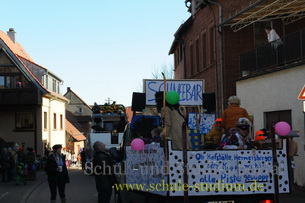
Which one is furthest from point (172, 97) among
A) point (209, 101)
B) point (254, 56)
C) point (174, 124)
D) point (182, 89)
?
point (254, 56)

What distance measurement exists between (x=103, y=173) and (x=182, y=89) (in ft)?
12.5

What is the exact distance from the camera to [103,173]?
10.5 m

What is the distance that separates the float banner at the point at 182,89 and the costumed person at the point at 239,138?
459 centimetres

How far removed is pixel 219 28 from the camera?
24188 mm

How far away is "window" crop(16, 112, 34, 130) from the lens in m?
39.0

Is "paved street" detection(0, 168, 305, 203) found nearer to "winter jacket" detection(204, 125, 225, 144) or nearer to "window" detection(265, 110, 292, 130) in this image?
"window" detection(265, 110, 292, 130)

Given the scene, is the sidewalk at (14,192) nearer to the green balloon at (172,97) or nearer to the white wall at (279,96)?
the white wall at (279,96)

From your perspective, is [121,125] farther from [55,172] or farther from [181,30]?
[55,172]

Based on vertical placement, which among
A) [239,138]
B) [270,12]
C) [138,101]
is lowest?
[239,138]

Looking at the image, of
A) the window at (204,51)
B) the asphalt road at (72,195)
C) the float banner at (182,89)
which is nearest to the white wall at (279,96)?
the float banner at (182,89)

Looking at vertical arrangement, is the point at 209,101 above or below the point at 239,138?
above

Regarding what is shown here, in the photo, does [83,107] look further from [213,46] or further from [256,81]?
[256,81]

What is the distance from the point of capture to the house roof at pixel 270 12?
58.6 ft

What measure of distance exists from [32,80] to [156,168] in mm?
31211
